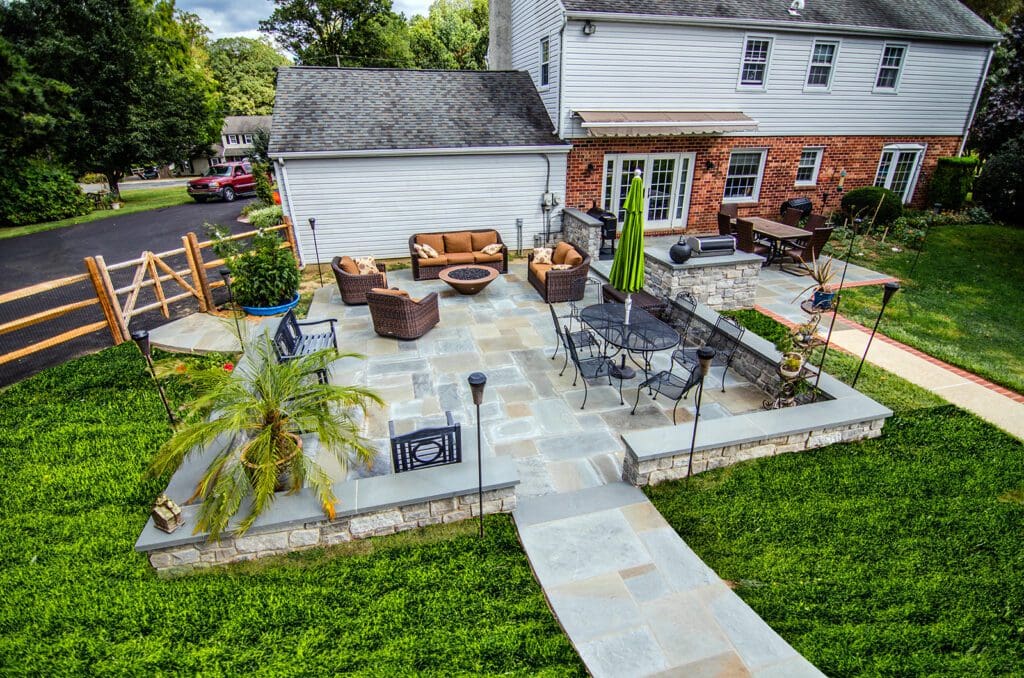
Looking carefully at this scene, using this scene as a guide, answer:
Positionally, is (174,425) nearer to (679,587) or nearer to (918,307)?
(679,587)

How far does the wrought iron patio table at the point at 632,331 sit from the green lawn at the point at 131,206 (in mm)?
20031

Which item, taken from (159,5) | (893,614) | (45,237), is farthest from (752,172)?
(159,5)

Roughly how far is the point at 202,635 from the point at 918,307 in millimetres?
11832

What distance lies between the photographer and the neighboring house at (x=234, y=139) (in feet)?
145

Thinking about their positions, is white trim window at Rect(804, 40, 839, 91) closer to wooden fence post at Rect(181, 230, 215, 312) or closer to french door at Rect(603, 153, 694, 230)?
french door at Rect(603, 153, 694, 230)

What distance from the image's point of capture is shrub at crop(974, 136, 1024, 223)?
14858mm

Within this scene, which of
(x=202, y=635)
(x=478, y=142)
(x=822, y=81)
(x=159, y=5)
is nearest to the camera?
(x=202, y=635)

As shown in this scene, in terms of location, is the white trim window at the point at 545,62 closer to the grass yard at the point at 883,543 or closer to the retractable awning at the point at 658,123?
the retractable awning at the point at 658,123

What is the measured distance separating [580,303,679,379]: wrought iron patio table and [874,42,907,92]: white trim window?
1292 cm

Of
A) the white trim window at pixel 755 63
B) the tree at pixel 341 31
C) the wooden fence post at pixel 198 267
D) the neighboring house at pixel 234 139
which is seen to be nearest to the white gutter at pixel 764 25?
the white trim window at pixel 755 63

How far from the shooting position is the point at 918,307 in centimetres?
944

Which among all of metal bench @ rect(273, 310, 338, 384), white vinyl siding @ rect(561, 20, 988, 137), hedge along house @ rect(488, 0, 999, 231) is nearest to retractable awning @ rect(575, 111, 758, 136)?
hedge along house @ rect(488, 0, 999, 231)

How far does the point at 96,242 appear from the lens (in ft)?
51.2

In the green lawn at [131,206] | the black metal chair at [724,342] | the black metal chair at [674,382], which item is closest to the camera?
the black metal chair at [674,382]
